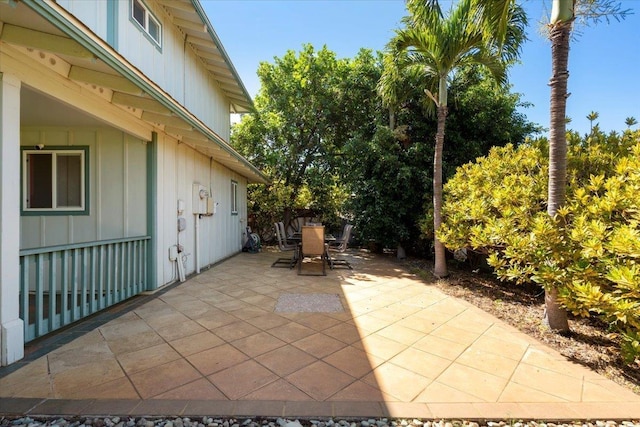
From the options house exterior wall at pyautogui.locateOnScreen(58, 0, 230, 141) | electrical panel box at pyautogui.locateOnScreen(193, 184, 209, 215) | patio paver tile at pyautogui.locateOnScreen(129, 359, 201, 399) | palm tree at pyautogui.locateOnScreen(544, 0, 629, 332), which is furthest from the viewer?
electrical panel box at pyautogui.locateOnScreen(193, 184, 209, 215)

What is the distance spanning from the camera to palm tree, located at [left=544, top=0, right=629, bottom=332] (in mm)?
Answer: 3422

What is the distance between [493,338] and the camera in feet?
11.0

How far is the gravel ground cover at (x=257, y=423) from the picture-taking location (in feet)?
6.34

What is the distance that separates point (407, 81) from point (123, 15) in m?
6.28

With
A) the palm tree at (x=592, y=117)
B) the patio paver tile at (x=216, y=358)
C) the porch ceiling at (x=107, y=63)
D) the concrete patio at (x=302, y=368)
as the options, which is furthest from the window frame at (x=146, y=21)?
the palm tree at (x=592, y=117)

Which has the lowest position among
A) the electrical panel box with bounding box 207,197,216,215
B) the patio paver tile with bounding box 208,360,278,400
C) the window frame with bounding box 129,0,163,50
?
the patio paver tile with bounding box 208,360,278,400

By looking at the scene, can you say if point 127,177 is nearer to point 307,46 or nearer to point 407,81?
point 407,81

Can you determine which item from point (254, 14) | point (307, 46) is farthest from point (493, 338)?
point (307, 46)

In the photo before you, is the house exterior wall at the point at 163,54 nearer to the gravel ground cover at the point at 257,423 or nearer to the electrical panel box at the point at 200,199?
the electrical panel box at the point at 200,199

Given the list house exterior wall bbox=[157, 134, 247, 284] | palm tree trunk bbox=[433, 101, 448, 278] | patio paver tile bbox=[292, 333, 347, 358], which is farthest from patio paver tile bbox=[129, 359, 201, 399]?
palm tree trunk bbox=[433, 101, 448, 278]

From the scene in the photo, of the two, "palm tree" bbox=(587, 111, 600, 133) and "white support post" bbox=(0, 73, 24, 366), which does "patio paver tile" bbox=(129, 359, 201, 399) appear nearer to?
"white support post" bbox=(0, 73, 24, 366)

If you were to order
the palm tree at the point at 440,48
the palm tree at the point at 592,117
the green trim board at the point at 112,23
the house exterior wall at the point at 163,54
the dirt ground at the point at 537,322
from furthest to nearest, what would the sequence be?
the palm tree at the point at 440,48 < the palm tree at the point at 592,117 < the green trim board at the point at 112,23 < the house exterior wall at the point at 163,54 < the dirt ground at the point at 537,322

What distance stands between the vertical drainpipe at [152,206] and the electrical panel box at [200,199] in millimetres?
1427

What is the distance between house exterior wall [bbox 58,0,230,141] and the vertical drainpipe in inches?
55.4
